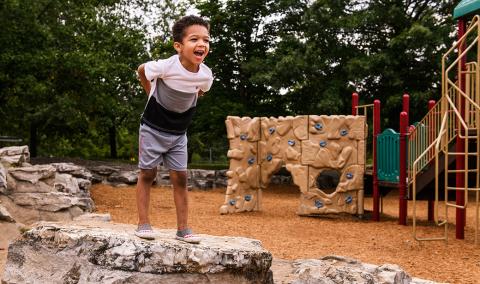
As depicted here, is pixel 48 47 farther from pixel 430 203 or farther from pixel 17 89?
pixel 430 203

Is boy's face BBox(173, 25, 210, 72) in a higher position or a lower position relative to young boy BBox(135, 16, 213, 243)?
higher

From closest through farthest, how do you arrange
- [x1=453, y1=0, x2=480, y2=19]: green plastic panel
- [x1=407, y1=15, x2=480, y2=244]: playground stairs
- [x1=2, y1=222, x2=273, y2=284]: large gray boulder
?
[x1=2, y1=222, x2=273, y2=284]: large gray boulder, [x1=407, y1=15, x2=480, y2=244]: playground stairs, [x1=453, y1=0, x2=480, y2=19]: green plastic panel

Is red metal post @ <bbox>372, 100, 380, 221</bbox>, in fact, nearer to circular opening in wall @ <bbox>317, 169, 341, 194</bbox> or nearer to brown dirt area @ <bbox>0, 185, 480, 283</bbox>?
brown dirt area @ <bbox>0, 185, 480, 283</bbox>

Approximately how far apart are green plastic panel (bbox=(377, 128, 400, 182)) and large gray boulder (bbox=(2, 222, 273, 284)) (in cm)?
763

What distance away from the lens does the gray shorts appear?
13.5 ft

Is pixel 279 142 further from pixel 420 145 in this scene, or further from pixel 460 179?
pixel 460 179

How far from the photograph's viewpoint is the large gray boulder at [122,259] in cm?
377

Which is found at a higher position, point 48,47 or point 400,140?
point 48,47

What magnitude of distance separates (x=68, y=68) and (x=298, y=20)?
8708 mm

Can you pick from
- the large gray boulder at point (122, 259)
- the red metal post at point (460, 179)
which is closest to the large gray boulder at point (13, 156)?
the large gray boulder at point (122, 259)

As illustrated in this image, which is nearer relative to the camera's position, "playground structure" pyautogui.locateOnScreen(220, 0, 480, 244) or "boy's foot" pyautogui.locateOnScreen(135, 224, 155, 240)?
"boy's foot" pyautogui.locateOnScreen(135, 224, 155, 240)

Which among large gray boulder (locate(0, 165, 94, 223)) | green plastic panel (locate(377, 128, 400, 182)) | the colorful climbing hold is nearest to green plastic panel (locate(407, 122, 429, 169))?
green plastic panel (locate(377, 128, 400, 182))

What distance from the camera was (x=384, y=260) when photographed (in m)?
7.29

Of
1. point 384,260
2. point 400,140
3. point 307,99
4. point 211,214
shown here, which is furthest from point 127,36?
point 384,260
